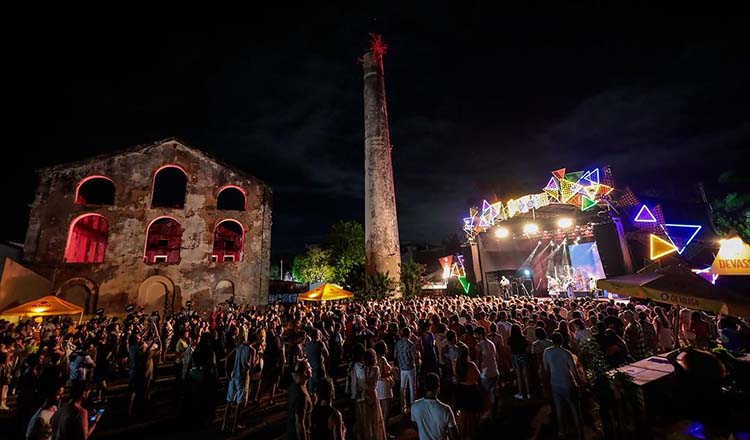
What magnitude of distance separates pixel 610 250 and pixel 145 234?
86.7 feet

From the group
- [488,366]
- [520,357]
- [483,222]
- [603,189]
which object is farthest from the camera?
[483,222]

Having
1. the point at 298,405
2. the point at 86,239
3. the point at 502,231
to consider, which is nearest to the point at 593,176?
the point at 502,231

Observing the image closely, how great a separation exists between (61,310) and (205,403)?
975cm

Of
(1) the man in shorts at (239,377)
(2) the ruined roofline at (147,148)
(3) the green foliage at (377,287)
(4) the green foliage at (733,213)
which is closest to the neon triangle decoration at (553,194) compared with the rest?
(3) the green foliage at (377,287)

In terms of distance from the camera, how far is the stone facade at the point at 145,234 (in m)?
18.4

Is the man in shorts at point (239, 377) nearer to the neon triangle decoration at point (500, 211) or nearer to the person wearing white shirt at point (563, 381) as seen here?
the person wearing white shirt at point (563, 381)

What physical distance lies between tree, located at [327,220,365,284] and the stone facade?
1783 cm

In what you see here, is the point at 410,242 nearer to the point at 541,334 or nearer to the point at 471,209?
the point at 471,209

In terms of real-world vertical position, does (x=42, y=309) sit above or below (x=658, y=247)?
below

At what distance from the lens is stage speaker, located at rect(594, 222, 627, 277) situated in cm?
1572

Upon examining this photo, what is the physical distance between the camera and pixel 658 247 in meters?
15.7

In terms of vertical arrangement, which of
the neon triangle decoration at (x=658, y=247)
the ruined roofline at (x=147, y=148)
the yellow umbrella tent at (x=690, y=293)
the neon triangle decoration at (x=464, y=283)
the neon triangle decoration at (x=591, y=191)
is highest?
the ruined roofline at (x=147, y=148)

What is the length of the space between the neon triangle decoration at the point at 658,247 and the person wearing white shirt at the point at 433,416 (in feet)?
58.0

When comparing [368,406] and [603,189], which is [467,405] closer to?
[368,406]
